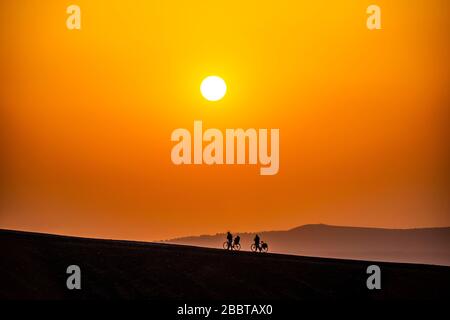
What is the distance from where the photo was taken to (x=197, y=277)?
20.5 m

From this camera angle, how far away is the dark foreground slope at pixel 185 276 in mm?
19281

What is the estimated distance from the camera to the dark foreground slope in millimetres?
19281

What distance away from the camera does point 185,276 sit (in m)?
20.4

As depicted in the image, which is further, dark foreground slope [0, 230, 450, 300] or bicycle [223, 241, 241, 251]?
bicycle [223, 241, 241, 251]

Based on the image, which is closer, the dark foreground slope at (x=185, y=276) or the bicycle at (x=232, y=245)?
the dark foreground slope at (x=185, y=276)

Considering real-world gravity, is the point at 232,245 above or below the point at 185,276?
above

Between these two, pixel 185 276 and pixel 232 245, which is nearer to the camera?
pixel 185 276

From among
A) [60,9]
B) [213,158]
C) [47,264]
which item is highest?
[60,9]

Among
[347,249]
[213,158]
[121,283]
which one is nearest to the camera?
[121,283]

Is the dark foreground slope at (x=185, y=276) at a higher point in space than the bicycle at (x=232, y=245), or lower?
lower

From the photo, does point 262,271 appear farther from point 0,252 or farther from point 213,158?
point 0,252

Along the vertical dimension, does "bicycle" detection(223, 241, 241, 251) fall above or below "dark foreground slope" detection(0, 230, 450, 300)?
above
